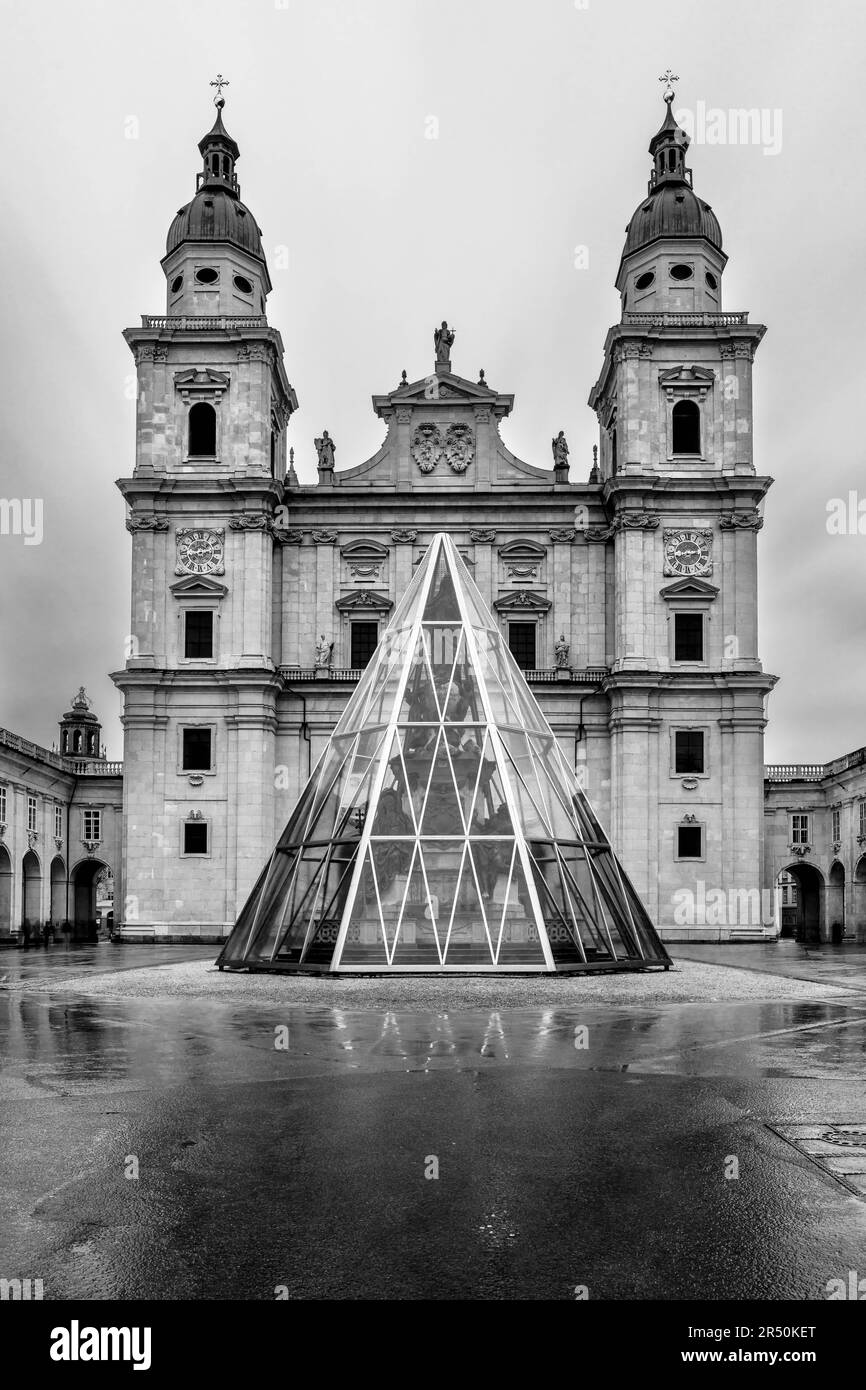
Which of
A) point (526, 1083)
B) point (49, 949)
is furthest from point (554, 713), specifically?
point (526, 1083)

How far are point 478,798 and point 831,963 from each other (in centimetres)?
1530

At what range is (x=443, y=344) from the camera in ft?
190

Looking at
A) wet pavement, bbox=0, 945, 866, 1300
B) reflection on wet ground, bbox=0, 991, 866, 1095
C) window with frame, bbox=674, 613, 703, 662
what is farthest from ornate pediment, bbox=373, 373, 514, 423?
wet pavement, bbox=0, 945, 866, 1300

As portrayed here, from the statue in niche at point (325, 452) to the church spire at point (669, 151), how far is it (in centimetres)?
2074

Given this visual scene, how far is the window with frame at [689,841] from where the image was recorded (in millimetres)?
53562

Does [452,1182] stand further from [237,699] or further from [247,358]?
[247,358]

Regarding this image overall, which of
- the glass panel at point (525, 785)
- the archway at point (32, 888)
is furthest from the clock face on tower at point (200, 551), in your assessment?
the glass panel at point (525, 785)

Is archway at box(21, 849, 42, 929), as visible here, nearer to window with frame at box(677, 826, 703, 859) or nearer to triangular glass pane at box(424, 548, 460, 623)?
window with frame at box(677, 826, 703, 859)

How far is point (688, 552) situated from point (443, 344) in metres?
15.4

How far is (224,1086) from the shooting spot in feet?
44.2

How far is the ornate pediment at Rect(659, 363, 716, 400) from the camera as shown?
5581 centimetres

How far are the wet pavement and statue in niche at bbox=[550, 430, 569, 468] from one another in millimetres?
43299

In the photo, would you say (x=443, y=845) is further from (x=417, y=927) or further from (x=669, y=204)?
(x=669, y=204)

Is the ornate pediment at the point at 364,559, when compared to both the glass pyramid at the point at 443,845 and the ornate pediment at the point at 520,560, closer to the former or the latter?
the ornate pediment at the point at 520,560
